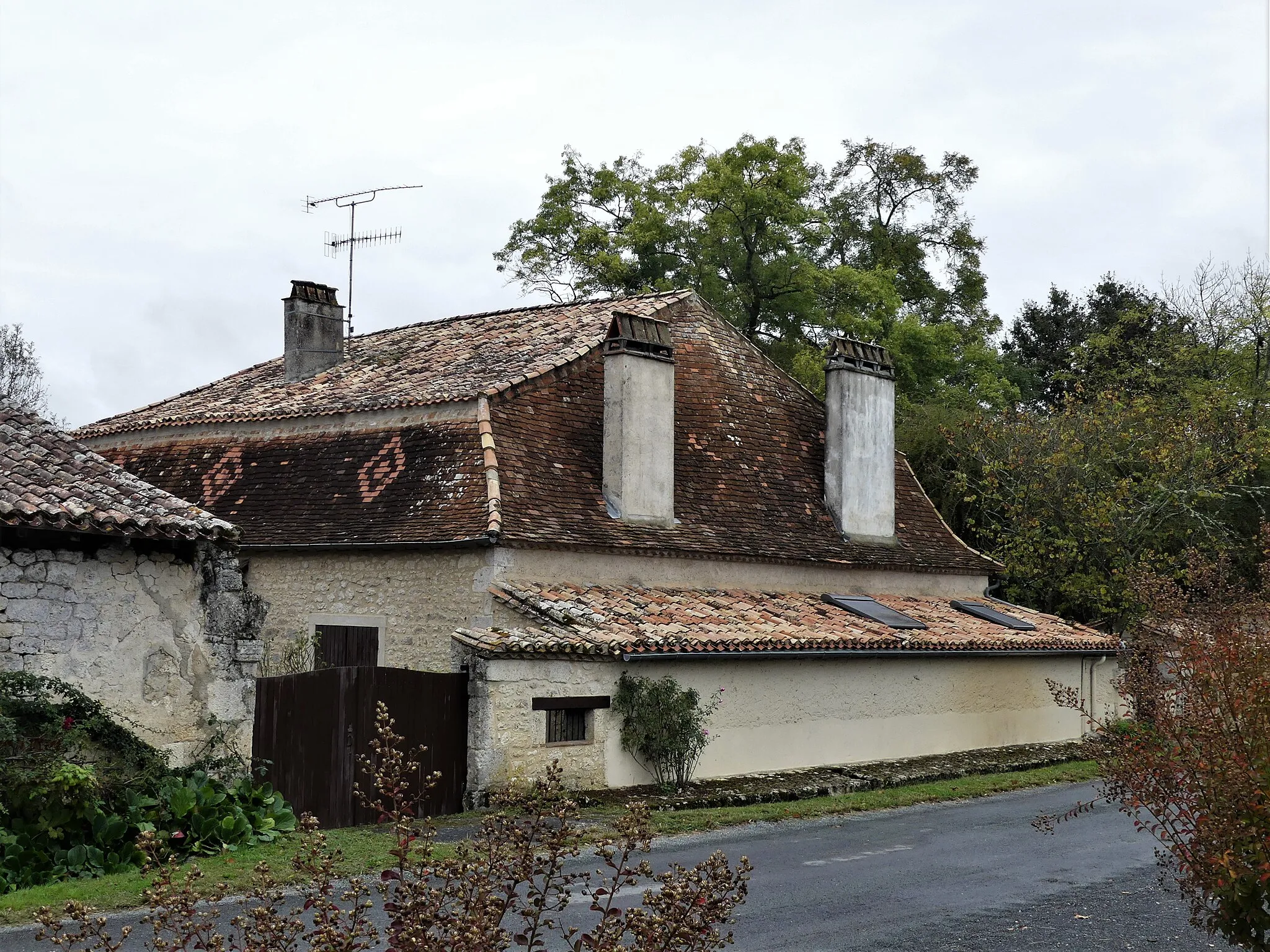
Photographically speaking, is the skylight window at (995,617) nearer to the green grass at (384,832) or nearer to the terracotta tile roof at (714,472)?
the terracotta tile roof at (714,472)

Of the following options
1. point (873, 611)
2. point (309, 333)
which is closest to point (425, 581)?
point (873, 611)

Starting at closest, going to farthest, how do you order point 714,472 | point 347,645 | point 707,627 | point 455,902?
point 455,902 < point 707,627 < point 347,645 < point 714,472

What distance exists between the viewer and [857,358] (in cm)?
2294

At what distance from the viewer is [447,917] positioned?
432cm

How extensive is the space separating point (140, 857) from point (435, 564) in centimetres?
661

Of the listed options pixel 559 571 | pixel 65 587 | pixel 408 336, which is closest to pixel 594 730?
pixel 559 571

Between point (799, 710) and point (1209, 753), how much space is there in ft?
37.7

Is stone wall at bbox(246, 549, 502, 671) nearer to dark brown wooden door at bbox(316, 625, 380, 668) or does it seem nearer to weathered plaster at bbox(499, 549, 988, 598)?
dark brown wooden door at bbox(316, 625, 380, 668)

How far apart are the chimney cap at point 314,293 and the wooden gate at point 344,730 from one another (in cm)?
1081

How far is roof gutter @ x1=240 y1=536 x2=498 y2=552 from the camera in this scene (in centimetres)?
1664

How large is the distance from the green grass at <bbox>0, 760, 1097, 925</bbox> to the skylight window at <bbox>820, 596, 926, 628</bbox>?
238 centimetres

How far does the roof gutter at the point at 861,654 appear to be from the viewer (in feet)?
52.7

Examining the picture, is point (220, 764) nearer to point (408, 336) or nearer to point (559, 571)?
point (559, 571)

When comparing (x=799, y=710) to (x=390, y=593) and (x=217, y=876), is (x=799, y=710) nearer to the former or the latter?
(x=390, y=593)
